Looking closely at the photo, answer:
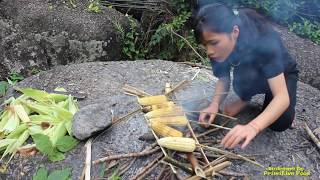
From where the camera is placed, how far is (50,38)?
530cm

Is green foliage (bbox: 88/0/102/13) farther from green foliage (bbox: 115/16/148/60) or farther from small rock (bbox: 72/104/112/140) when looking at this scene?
small rock (bbox: 72/104/112/140)

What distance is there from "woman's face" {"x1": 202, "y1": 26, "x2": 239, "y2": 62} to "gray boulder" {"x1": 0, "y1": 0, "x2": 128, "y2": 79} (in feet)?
9.02

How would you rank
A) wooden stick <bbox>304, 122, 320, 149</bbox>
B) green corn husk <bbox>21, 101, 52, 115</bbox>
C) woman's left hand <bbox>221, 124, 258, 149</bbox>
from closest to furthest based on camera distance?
woman's left hand <bbox>221, 124, 258, 149</bbox> → wooden stick <bbox>304, 122, 320, 149</bbox> → green corn husk <bbox>21, 101, 52, 115</bbox>

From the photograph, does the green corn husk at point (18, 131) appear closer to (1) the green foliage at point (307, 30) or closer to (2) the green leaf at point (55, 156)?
(2) the green leaf at point (55, 156)

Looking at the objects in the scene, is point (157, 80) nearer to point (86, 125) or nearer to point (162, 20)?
point (86, 125)

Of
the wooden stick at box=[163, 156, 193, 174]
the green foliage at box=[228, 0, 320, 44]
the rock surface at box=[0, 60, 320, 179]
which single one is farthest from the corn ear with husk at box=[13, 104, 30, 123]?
the green foliage at box=[228, 0, 320, 44]

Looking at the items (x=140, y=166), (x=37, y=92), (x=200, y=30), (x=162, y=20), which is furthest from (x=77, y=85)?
(x=162, y=20)

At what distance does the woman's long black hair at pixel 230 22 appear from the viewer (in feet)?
8.87

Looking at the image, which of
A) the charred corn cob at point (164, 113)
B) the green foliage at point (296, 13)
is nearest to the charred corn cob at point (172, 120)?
the charred corn cob at point (164, 113)

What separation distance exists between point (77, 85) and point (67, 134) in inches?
36.2

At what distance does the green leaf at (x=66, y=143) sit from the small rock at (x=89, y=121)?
0.07 m

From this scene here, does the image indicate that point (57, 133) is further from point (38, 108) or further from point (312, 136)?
point (312, 136)

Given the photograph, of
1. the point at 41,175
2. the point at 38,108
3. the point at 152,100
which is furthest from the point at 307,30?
the point at 41,175

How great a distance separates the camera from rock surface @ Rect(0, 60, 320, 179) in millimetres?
3084
